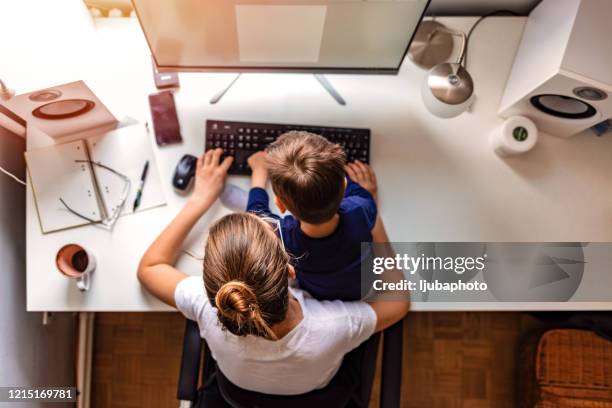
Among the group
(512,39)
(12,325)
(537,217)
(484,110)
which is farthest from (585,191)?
(12,325)

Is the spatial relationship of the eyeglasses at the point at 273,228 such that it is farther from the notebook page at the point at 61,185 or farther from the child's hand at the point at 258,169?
the notebook page at the point at 61,185

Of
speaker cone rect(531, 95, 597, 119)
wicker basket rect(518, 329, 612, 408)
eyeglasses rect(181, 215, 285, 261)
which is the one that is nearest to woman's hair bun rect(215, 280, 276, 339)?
eyeglasses rect(181, 215, 285, 261)

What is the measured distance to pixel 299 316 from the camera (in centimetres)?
84

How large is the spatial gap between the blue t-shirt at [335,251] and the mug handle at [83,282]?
0.37 metres

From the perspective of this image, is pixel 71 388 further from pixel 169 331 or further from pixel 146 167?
pixel 146 167

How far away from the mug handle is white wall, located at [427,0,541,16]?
101 centimetres

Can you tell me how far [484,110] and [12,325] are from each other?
48.7 inches

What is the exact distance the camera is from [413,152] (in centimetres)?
104

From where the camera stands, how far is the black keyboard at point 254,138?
1.02 metres

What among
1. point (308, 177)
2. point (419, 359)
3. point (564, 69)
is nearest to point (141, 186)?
point (308, 177)

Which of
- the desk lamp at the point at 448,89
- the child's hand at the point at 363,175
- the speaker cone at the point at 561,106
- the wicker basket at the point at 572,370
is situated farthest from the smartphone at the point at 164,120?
the wicker basket at the point at 572,370

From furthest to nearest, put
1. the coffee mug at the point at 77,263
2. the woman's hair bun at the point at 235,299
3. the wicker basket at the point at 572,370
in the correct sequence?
the wicker basket at the point at 572,370 < the coffee mug at the point at 77,263 < the woman's hair bun at the point at 235,299

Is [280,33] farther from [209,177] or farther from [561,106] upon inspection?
[561,106]

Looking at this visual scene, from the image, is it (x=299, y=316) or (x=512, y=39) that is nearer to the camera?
(x=299, y=316)
